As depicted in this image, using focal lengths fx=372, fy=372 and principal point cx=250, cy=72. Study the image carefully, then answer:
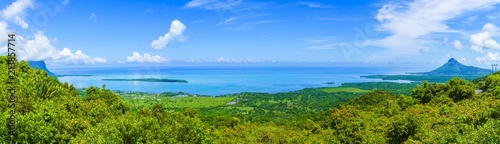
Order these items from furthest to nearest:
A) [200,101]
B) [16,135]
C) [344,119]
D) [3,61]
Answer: [200,101]
[344,119]
[3,61]
[16,135]

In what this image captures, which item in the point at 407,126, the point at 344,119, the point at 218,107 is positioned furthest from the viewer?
the point at 218,107

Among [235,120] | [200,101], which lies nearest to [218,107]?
[200,101]

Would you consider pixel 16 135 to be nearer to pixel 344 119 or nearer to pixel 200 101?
pixel 344 119

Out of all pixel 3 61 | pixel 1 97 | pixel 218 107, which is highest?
pixel 3 61

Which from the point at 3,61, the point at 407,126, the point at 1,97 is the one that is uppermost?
the point at 3,61

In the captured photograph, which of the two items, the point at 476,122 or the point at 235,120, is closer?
the point at 476,122

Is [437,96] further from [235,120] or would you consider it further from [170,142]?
[170,142]

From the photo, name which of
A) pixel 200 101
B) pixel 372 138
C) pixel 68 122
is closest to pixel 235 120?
pixel 372 138

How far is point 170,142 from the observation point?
593 inches

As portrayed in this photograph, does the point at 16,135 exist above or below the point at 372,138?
above

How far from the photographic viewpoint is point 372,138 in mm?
22375

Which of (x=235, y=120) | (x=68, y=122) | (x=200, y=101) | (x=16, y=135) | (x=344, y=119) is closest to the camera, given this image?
(x=16, y=135)

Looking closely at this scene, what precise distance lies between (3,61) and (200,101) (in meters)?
69.7

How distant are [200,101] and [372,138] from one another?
7779cm
